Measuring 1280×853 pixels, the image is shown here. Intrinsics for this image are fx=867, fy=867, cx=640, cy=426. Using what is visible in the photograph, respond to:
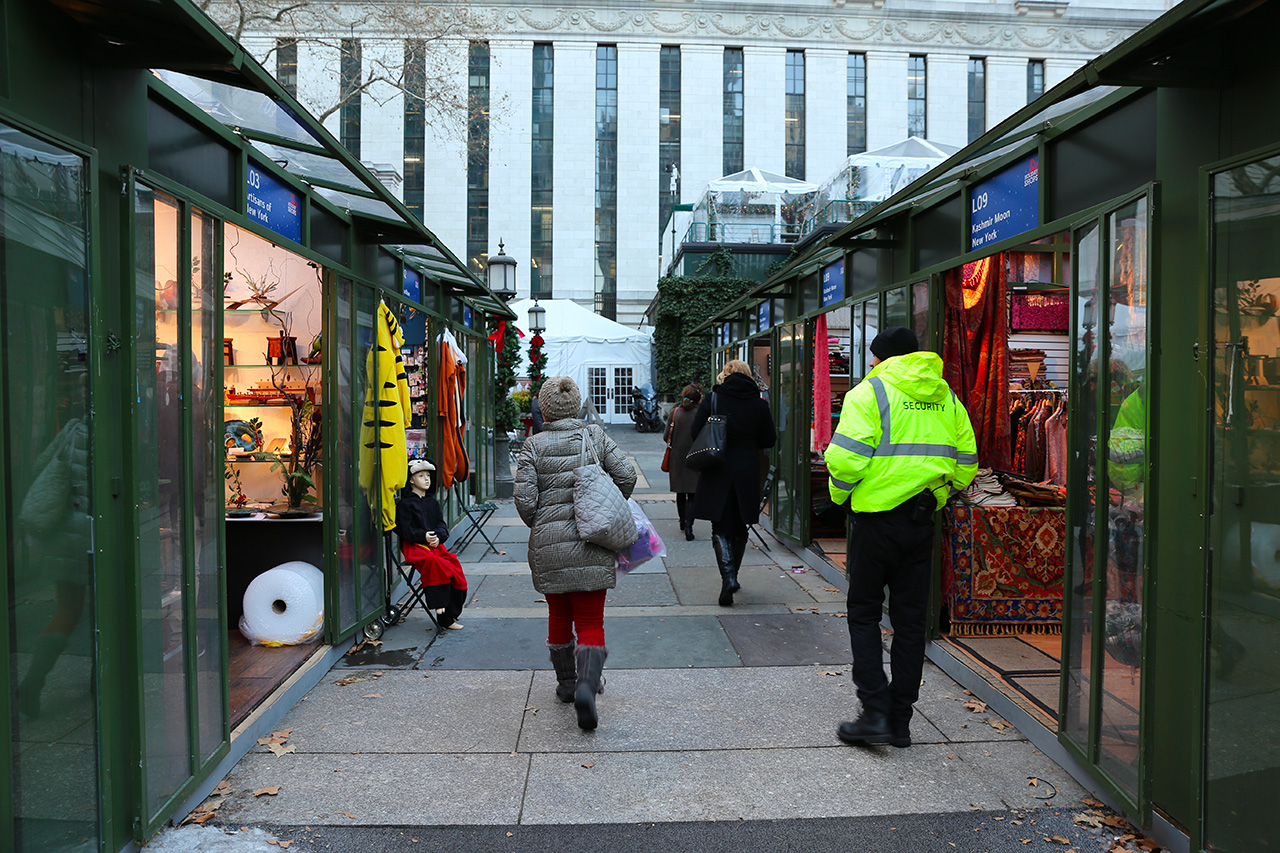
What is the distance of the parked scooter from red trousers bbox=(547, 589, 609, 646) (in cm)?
2212

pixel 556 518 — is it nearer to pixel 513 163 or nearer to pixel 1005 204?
pixel 1005 204

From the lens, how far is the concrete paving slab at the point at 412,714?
440 cm

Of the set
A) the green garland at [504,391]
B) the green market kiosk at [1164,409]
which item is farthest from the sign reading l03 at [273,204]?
the green garland at [504,391]

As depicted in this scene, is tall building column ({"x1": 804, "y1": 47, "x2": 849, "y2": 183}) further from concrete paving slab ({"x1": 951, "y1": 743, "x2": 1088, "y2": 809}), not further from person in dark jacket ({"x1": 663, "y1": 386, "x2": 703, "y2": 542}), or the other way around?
concrete paving slab ({"x1": 951, "y1": 743, "x2": 1088, "y2": 809})

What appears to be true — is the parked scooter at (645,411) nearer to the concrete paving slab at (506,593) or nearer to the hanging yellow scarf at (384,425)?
the concrete paving slab at (506,593)

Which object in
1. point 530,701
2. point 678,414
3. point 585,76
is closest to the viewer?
point 530,701

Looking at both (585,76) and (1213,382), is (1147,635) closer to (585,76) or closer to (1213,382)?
(1213,382)

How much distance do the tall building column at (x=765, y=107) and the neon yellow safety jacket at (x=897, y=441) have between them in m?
35.3

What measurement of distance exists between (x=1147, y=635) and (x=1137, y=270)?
147 cm

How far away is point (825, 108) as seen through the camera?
38000 millimetres

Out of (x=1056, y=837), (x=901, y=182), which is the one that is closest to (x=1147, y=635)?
(x=1056, y=837)

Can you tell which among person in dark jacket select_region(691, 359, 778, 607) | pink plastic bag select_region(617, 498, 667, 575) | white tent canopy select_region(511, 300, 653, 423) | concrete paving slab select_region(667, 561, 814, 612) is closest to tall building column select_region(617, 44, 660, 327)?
white tent canopy select_region(511, 300, 653, 423)

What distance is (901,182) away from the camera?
845 inches

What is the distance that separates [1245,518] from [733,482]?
4479 mm
